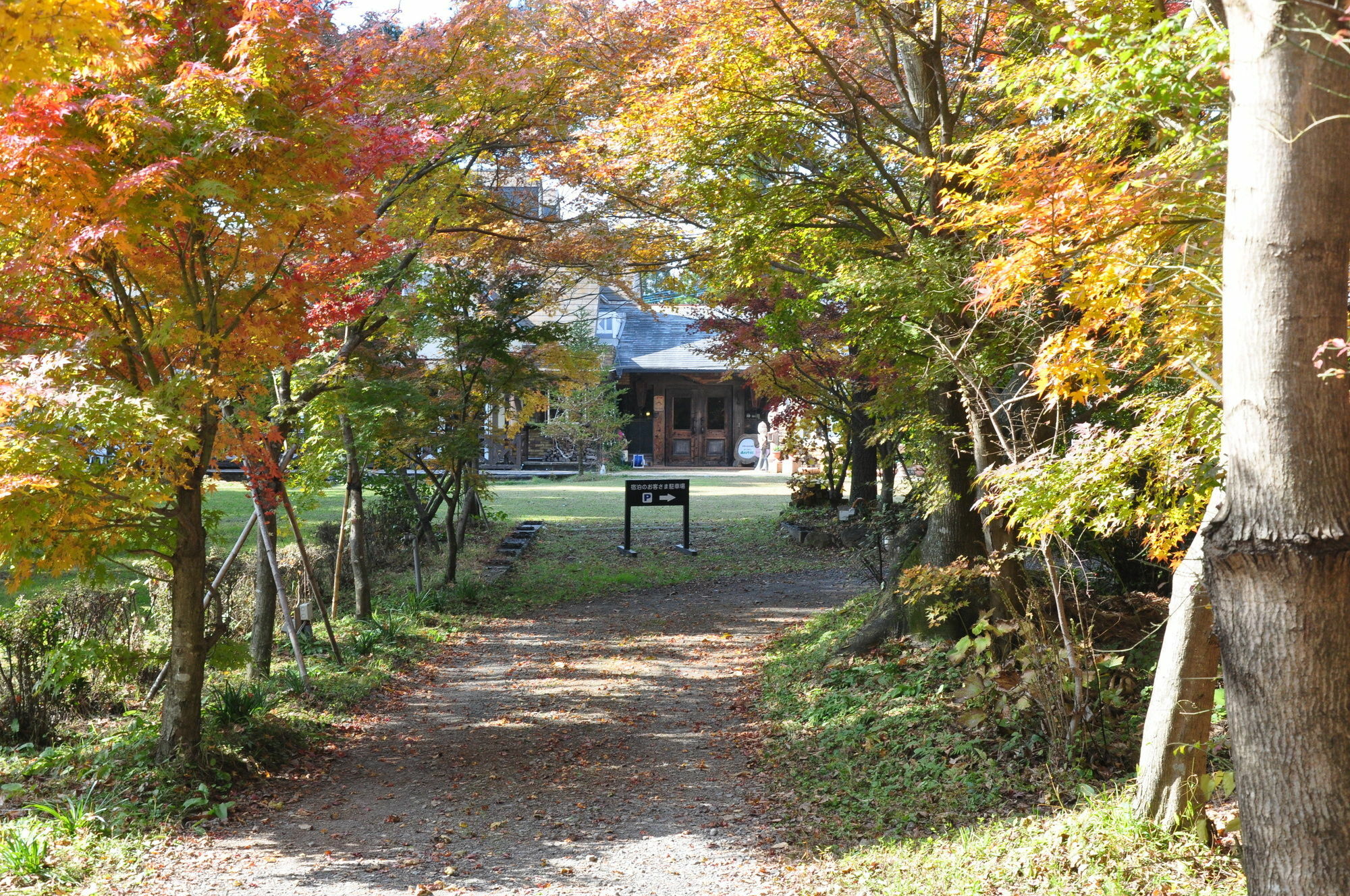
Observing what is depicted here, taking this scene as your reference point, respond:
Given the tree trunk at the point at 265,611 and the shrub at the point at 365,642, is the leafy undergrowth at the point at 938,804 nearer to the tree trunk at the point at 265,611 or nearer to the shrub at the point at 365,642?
the shrub at the point at 365,642

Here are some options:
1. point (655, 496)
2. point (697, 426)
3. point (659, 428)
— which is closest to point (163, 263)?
point (655, 496)

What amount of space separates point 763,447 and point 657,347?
5.12 metres

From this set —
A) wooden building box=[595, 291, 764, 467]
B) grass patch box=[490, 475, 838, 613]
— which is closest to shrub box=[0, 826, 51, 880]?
grass patch box=[490, 475, 838, 613]

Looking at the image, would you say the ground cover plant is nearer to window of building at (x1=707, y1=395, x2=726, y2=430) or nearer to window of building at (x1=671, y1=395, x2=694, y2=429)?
window of building at (x1=671, y1=395, x2=694, y2=429)

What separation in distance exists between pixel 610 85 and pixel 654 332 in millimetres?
25329

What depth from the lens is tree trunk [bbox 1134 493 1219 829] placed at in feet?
15.4

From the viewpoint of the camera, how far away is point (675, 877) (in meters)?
4.76

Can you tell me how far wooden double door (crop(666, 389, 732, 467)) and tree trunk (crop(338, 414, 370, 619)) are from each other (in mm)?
23318

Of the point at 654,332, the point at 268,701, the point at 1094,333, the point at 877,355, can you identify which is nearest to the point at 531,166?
the point at 877,355

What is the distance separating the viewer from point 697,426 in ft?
113

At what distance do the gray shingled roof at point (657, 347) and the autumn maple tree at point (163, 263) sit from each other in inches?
958

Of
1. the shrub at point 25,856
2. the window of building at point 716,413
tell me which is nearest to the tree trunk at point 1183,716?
the shrub at point 25,856

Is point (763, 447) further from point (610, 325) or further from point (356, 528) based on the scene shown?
point (356, 528)

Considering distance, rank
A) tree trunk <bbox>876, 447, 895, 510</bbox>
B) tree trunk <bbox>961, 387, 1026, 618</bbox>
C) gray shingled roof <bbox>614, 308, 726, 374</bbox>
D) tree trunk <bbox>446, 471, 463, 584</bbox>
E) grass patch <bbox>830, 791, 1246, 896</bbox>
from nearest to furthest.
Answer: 1. grass patch <bbox>830, 791, 1246, 896</bbox>
2. tree trunk <bbox>961, 387, 1026, 618</bbox>
3. tree trunk <bbox>446, 471, 463, 584</bbox>
4. tree trunk <bbox>876, 447, 895, 510</bbox>
5. gray shingled roof <bbox>614, 308, 726, 374</bbox>
